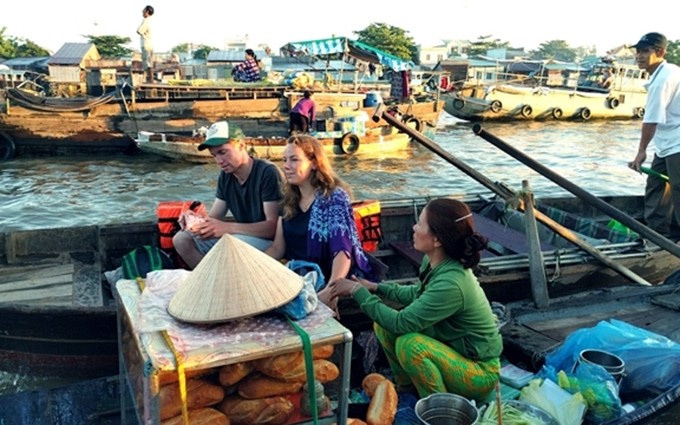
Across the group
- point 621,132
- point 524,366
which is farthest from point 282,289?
point 621,132

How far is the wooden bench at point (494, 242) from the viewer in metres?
5.44

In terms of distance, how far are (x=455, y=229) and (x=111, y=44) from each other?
5680 centimetres

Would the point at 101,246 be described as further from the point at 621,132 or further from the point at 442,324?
the point at 621,132

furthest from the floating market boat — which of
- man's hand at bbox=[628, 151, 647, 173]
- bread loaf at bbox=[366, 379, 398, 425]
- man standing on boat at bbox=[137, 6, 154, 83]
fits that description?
bread loaf at bbox=[366, 379, 398, 425]

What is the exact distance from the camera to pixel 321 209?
3537 mm

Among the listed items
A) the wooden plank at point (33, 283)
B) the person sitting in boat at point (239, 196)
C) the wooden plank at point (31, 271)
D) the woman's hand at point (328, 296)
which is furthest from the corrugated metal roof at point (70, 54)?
the woman's hand at point (328, 296)

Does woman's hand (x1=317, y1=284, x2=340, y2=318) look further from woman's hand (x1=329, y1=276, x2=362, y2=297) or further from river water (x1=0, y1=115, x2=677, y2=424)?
river water (x1=0, y1=115, x2=677, y2=424)

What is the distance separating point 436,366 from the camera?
9.41 ft

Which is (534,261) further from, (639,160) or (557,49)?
(557,49)

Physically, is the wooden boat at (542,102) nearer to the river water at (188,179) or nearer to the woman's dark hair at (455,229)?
the river water at (188,179)

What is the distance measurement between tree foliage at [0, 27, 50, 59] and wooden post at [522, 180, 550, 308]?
49268 mm

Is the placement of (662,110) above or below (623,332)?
above

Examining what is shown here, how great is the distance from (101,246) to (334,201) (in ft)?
8.99

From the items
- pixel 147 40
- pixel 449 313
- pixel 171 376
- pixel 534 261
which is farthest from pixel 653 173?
pixel 147 40
